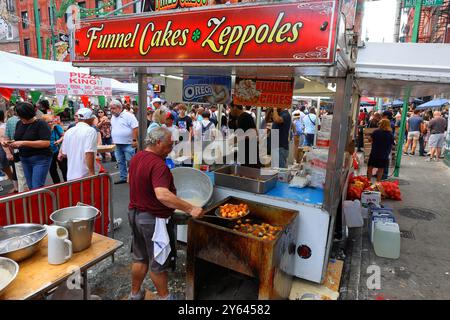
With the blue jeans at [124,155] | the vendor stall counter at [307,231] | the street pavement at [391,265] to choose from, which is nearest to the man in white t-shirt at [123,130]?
the blue jeans at [124,155]

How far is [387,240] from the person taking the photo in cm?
447

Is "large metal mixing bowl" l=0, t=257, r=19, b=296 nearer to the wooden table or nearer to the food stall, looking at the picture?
the wooden table

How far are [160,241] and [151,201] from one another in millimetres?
404

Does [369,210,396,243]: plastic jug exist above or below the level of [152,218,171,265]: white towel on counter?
below

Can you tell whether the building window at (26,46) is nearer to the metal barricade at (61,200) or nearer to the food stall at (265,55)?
the food stall at (265,55)

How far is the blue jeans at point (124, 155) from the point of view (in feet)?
24.9

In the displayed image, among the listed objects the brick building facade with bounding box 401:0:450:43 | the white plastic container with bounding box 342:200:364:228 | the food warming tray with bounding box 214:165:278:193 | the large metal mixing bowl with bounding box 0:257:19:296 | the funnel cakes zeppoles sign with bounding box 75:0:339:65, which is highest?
the brick building facade with bounding box 401:0:450:43

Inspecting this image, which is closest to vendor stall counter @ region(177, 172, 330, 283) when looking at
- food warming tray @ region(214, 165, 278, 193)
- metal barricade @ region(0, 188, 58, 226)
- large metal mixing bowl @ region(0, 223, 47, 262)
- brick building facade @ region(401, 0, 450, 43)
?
food warming tray @ region(214, 165, 278, 193)

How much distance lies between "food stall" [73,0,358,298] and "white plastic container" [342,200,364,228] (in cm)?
134

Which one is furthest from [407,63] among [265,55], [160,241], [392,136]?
[392,136]

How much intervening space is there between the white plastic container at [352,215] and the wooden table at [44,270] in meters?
3.99

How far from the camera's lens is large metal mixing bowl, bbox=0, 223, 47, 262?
2045 mm

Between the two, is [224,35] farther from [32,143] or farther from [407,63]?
[32,143]

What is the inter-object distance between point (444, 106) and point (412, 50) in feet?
64.6
